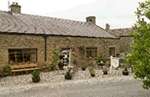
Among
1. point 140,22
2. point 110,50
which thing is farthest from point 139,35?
point 110,50

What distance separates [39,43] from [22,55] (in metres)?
1.81

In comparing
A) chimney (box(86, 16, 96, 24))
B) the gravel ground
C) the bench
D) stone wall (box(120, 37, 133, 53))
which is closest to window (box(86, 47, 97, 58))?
the gravel ground

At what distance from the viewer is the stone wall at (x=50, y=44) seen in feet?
39.3

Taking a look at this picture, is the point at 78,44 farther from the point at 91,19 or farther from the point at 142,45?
the point at 142,45

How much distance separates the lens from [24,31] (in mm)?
12891

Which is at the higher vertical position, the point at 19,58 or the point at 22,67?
the point at 19,58

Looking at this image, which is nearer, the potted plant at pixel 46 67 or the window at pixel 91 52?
the potted plant at pixel 46 67

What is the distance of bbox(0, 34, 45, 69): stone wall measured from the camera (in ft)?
38.9

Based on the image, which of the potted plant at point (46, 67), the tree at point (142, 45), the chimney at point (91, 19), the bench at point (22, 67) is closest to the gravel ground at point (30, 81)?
the bench at point (22, 67)

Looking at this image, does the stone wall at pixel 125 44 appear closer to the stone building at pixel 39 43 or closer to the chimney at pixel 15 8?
the stone building at pixel 39 43

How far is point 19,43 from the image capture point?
41.1 ft

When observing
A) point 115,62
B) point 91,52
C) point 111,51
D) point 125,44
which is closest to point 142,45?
point 115,62

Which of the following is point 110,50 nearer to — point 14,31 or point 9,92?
point 14,31

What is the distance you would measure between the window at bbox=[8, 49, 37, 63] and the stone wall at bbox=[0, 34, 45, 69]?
36 cm
